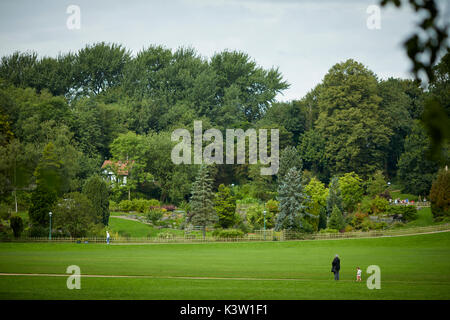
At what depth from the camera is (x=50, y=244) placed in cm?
4247

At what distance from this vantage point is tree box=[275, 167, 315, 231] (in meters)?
49.8

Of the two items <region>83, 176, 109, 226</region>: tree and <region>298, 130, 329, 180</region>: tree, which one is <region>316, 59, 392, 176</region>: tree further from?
<region>83, 176, 109, 226</region>: tree

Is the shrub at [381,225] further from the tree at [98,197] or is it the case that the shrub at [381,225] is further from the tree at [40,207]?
the tree at [40,207]

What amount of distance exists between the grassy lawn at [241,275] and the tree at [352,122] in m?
27.8

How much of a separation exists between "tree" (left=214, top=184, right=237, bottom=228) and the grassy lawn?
1186 cm

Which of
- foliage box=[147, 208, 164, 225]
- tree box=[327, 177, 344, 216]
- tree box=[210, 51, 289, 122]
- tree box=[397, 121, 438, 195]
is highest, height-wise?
tree box=[210, 51, 289, 122]

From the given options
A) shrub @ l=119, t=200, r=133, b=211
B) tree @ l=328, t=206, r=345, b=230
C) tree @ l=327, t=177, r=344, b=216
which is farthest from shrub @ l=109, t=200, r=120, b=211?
tree @ l=328, t=206, r=345, b=230

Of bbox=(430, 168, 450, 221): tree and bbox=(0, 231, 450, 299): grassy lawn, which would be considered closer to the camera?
bbox=(0, 231, 450, 299): grassy lawn

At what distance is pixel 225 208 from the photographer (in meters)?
52.8

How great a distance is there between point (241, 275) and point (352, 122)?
1908 inches

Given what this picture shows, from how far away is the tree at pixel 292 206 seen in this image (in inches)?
1961

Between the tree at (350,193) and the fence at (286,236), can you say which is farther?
the tree at (350,193)

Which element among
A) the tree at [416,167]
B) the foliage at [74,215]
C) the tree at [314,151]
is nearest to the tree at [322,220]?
the tree at [416,167]
